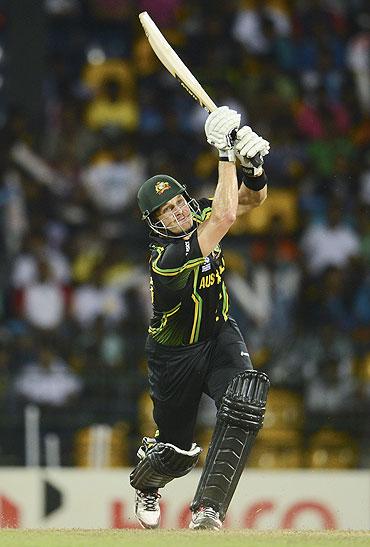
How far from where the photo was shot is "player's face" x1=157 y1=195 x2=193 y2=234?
780 centimetres

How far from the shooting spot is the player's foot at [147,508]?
871 cm

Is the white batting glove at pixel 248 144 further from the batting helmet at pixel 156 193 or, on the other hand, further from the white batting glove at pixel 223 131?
the batting helmet at pixel 156 193

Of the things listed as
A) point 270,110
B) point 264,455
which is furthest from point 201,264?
point 270,110

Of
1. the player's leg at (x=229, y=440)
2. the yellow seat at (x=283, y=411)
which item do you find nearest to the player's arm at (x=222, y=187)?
the player's leg at (x=229, y=440)

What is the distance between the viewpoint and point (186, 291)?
796 cm

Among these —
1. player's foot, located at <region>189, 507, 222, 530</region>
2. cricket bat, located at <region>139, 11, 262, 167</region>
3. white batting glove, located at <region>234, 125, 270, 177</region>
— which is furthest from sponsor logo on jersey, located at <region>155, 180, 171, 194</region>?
player's foot, located at <region>189, 507, 222, 530</region>

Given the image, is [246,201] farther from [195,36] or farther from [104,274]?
[195,36]

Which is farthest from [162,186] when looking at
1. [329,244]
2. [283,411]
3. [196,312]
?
[329,244]

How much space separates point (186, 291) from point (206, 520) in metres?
1.25

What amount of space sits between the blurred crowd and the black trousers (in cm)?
423

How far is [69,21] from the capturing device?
15883mm

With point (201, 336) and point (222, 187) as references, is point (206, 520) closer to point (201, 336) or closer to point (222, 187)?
point (201, 336)

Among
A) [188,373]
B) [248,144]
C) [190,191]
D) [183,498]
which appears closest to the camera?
[248,144]

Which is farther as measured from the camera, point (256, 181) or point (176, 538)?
point (256, 181)
